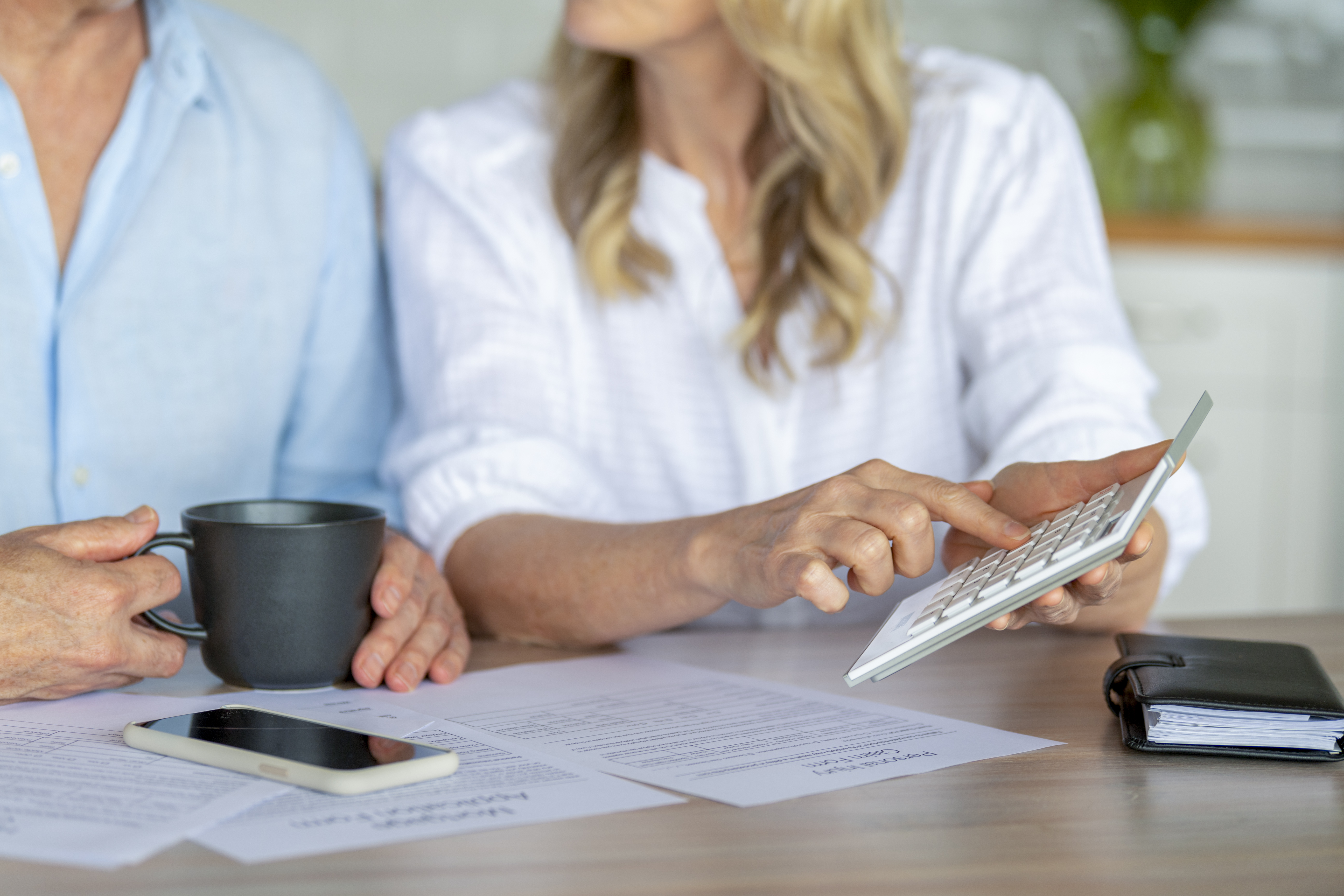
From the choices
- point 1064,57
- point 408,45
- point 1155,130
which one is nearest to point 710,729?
point 1155,130

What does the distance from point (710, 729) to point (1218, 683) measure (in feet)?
0.85

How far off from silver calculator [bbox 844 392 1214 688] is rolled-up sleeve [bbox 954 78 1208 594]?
0.38 m

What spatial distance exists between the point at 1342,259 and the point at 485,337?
69.0 inches

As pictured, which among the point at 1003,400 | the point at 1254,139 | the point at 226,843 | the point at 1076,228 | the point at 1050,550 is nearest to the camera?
the point at 226,843

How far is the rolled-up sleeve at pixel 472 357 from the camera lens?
3.59ft

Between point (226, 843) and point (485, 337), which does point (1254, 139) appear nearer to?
point (485, 337)

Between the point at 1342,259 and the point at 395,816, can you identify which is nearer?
the point at 395,816

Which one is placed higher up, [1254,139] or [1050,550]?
[1254,139]

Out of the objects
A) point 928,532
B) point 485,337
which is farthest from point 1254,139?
point 928,532

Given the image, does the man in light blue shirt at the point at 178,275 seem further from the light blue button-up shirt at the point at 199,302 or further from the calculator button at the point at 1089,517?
the calculator button at the point at 1089,517

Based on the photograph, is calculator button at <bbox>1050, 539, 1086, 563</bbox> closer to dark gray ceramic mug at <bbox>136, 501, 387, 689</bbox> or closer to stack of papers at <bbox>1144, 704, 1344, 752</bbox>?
stack of papers at <bbox>1144, 704, 1344, 752</bbox>

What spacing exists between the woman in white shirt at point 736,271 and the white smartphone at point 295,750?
451mm

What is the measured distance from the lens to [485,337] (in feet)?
3.97

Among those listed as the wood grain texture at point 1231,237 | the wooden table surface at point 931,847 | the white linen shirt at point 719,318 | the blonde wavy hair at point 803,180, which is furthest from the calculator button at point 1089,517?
the wood grain texture at point 1231,237
